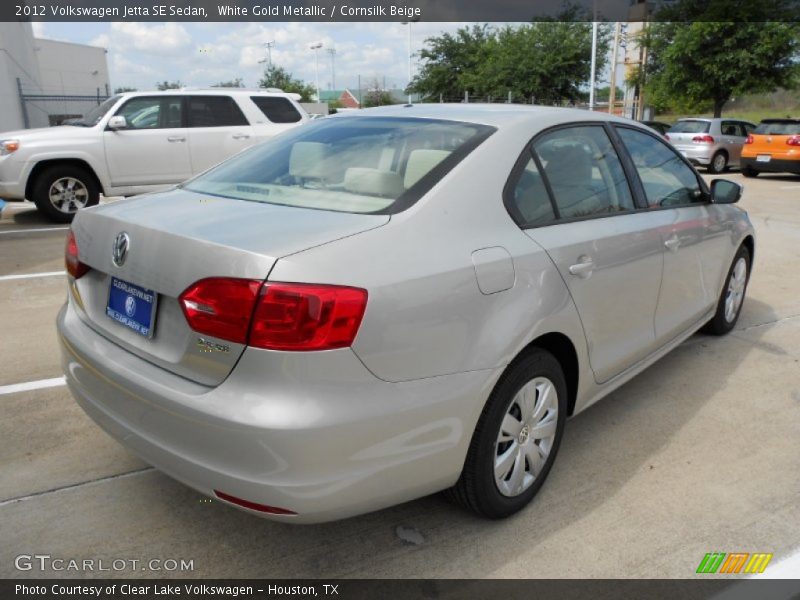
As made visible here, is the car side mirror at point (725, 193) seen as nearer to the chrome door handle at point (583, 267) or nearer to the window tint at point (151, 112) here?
the chrome door handle at point (583, 267)

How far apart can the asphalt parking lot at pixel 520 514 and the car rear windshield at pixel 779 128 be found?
1465cm

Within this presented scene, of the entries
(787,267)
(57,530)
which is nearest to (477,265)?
(57,530)

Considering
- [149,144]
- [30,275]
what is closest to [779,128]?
[149,144]

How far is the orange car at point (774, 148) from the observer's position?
15855 mm

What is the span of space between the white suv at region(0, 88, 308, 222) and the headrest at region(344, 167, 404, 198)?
742 centimetres

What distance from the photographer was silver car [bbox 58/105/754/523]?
196cm

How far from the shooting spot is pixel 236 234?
6.96 ft

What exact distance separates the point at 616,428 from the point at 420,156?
1869mm

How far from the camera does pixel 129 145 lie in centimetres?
915

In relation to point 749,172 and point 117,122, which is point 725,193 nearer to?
point 117,122

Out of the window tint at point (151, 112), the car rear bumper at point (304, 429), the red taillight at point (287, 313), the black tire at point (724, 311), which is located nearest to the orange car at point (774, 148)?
the black tire at point (724, 311)

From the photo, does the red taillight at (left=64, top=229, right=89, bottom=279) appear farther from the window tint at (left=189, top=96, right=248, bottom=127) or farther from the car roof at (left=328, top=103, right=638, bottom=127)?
the window tint at (left=189, top=96, right=248, bottom=127)

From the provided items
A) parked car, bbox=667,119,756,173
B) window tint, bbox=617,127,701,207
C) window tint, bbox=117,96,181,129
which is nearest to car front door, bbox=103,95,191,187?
window tint, bbox=117,96,181,129

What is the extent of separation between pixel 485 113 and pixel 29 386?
119 inches
